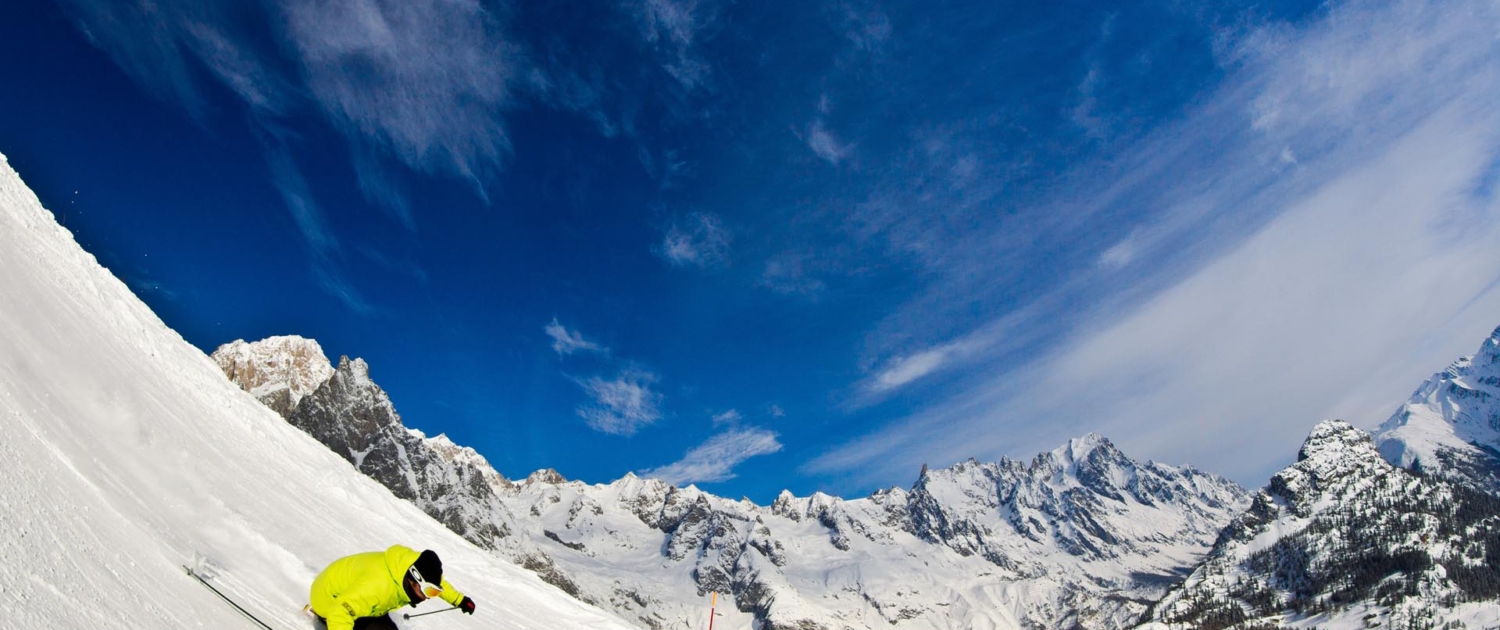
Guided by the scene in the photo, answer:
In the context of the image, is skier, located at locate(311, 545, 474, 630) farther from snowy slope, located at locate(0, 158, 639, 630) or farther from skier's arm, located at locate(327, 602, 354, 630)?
snowy slope, located at locate(0, 158, 639, 630)

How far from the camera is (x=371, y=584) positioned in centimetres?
799

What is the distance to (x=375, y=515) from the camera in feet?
75.8

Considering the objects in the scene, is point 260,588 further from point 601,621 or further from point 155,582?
point 601,621

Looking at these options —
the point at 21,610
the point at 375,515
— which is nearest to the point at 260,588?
the point at 21,610

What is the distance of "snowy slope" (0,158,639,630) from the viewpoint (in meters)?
8.03

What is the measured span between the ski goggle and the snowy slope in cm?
265

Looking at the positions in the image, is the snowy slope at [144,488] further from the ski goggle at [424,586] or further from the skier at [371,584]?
the ski goggle at [424,586]

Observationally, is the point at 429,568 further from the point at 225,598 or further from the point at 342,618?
the point at 225,598

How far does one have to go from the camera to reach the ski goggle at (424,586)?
26.2 feet

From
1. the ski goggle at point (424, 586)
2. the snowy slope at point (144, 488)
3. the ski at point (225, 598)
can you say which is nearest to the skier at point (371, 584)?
the ski goggle at point (424, 586)

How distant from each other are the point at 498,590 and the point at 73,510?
47.6 feet

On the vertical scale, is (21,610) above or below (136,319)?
below

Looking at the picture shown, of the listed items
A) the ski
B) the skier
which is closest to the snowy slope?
the ski

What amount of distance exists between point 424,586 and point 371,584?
0.91m
